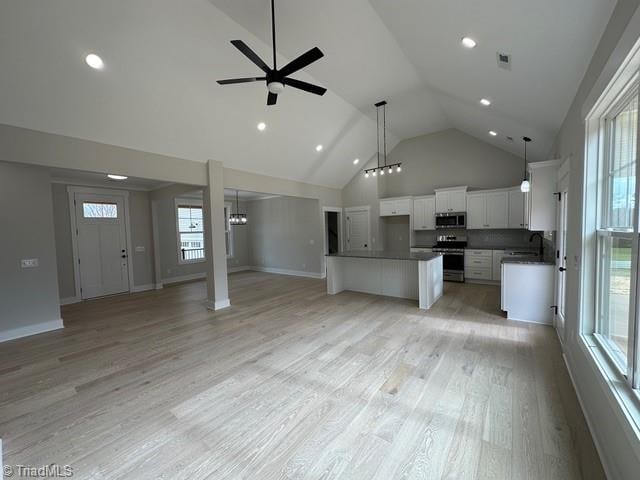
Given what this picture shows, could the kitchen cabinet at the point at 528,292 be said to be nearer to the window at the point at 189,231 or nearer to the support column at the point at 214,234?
the support column at the point at 214,234

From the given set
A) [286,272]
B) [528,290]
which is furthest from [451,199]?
[286,272]

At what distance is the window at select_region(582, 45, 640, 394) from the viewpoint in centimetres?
151

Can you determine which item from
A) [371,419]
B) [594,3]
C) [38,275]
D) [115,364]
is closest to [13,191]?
[38,275]

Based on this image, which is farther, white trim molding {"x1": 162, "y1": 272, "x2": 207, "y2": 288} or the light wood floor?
white trim molding {"x1": 162, "y1": 272, "x2": 207, "y2": 288}

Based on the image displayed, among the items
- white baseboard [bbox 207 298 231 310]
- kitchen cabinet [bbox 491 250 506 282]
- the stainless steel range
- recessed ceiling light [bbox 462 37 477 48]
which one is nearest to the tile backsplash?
the stainless steel range

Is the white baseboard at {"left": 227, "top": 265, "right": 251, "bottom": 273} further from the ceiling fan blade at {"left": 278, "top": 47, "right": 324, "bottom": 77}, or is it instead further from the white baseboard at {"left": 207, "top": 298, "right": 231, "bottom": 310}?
the ceiling fan blade at {"left": 278, "top": 47, "right": 324, "bottom": 77}

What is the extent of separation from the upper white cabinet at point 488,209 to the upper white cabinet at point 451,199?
13 centimetres

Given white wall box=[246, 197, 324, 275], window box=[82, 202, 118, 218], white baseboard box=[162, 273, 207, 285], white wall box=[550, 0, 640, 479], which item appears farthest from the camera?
white wall box=[246, 197, 324, 275]

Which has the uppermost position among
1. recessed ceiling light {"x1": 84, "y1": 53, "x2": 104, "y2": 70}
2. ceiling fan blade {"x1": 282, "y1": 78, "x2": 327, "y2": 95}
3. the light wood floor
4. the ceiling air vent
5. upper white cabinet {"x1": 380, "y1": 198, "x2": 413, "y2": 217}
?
recessed ceiling light {"x1": 84, "y1": 53, "x2": 104, "y2": 70}

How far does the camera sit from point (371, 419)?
210cm

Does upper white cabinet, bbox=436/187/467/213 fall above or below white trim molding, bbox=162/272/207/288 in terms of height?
above

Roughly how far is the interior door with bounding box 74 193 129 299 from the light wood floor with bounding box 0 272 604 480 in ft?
8.50

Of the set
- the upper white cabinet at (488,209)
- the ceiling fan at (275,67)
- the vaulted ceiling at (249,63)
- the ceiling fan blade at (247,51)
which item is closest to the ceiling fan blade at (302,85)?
the ceiling fan at (275,67)

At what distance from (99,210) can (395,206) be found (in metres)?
7.44
